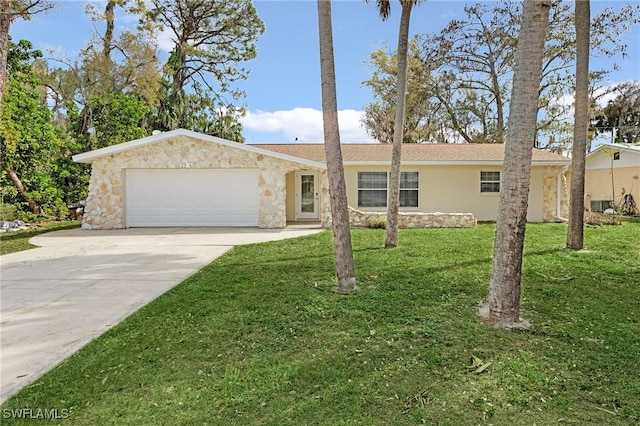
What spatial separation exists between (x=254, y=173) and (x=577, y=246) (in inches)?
378

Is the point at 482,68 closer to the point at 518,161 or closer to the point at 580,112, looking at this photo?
the point at 580,112

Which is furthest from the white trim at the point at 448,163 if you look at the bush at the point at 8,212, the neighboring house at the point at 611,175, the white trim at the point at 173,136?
the bush at the point at 8,212

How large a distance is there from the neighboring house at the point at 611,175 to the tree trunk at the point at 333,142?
18.5 metres

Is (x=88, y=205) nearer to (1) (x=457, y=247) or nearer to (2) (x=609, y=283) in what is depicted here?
(1) (x=457, y=247)

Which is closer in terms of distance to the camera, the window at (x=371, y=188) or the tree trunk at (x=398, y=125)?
the tree trunk at (x=398, y=125)

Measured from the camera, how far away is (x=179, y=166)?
13.6m

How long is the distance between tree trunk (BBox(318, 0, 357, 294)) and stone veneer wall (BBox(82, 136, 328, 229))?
26.6 feet

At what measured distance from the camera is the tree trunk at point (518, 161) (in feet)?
13.3

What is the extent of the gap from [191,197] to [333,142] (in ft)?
31.7

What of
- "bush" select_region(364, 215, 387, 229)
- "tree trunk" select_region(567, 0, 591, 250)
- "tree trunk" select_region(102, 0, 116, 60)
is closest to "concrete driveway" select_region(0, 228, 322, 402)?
"bush" select_region(364, 215, 387, 229)

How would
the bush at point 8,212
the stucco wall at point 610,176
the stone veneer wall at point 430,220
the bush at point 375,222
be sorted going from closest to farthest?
the bush at point 375,222 → the stone veneer wall at point 430,220 → the bush at point 8,212 → the stucco wall at point 610,176

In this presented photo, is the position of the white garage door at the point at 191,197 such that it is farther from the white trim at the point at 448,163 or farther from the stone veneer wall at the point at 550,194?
the stone veneer wall at the point at 550,194

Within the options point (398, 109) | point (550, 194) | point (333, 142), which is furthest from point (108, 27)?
point (550, 194)

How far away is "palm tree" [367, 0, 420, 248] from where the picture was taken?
824 cm
